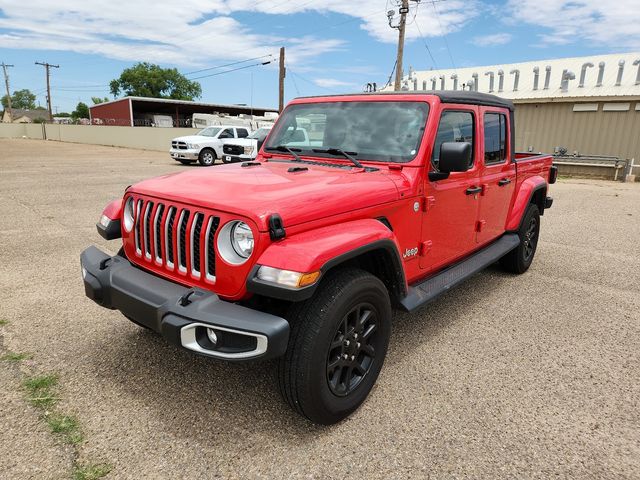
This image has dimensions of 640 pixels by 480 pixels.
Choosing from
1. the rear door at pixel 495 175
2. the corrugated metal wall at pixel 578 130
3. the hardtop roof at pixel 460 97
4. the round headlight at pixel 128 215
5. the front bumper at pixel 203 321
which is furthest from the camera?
the corrugated metal wall at pixel 578 130

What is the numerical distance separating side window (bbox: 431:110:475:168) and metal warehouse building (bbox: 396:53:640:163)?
55.0ft

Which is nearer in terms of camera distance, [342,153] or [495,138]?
[342,153]

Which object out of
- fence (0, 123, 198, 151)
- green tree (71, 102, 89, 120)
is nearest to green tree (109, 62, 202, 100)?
green tree (71, 102, 89, 120)

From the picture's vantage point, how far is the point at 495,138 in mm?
4273

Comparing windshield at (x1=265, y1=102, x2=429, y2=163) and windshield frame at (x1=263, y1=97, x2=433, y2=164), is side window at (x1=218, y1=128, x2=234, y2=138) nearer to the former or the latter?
windshield frame at (x1=263, y1=97, x2=433, y2=164)

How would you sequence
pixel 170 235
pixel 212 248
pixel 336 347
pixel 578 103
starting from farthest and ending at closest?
pixel 578 103 → pixel 170 235 → pixel 336 347 → pixel 212 248

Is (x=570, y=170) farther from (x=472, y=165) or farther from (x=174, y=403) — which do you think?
(x=174, y=403)

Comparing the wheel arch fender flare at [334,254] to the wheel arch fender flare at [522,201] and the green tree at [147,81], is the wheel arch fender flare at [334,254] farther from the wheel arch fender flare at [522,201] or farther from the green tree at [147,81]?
the green tree at [147,81]

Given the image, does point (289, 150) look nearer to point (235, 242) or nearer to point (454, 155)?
point (454, 155)

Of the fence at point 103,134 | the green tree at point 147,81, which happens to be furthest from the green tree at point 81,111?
the fence at point 103,134

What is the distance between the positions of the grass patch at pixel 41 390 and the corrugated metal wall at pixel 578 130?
20494 millimetres

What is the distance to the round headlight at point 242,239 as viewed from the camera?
2.27 m

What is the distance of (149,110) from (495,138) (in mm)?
52647

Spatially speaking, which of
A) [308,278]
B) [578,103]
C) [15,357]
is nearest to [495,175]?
[308,278]
